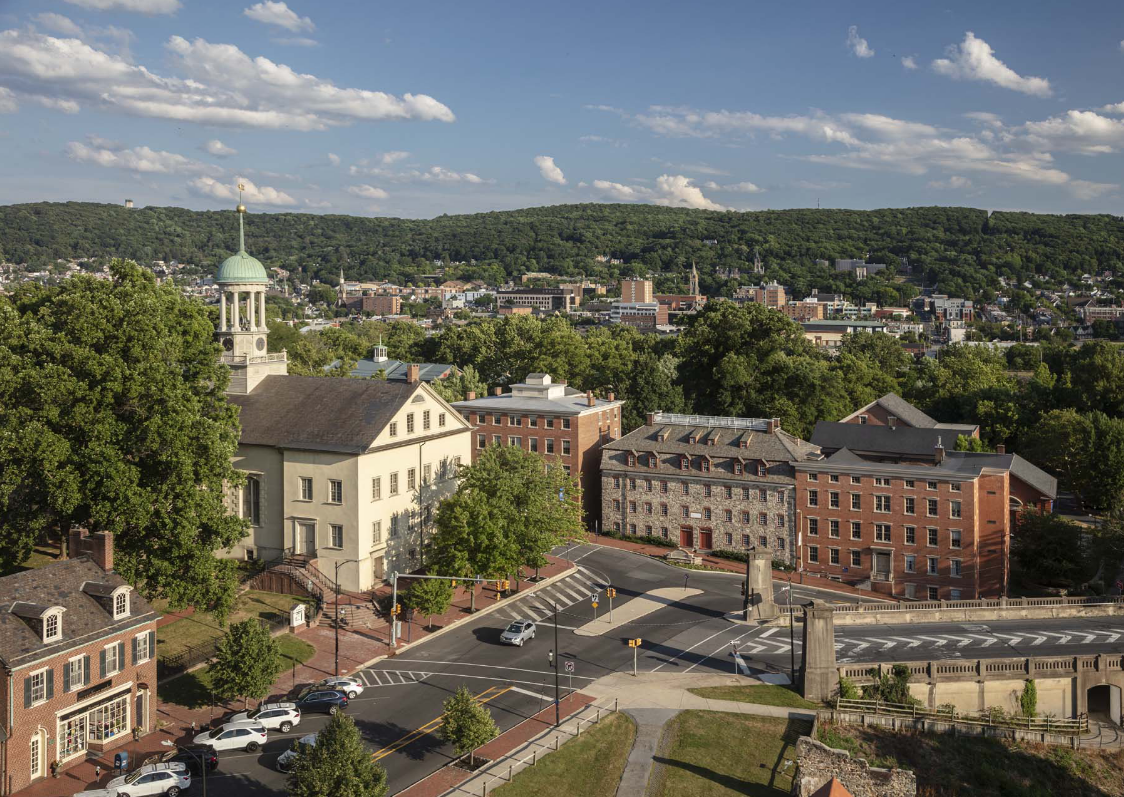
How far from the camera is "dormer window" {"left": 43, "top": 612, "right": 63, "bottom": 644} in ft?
131

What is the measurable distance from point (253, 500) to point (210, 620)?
12137 millimetres

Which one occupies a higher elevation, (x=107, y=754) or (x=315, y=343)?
(x=315, y=343)

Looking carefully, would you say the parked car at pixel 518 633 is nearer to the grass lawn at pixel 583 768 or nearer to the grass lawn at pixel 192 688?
the grass lawn at pixel 583 768

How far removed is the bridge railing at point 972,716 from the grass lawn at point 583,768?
12375 millimetres

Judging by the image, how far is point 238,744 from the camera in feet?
137

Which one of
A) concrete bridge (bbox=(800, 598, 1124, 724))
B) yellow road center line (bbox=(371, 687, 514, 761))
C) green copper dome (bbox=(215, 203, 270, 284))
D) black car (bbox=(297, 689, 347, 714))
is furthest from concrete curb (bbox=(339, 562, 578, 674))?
green copper dome (bbox=(215, 203, 270, 284))

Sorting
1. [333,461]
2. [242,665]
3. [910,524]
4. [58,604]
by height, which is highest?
[333,461]

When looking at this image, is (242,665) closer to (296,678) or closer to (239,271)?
(296,678)

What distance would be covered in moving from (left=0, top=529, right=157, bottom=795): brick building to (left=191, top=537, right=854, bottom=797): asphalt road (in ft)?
18.8

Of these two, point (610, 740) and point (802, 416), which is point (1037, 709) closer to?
point (610, 740)

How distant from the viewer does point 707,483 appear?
3233 inches

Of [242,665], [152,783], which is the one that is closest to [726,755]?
[242,665]

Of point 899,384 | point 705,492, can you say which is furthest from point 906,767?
point 899,384

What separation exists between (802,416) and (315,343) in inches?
3431
